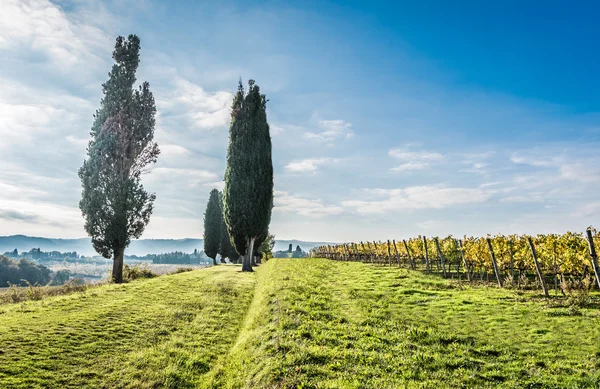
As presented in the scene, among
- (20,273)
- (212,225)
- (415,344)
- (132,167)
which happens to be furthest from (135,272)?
(20,273)

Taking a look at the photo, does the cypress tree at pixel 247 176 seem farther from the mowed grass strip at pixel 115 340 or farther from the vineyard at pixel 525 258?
the vineyard at pixel 525 258

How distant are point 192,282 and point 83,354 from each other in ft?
49.0

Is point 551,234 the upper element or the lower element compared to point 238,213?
lower

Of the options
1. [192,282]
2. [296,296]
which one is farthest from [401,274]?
[192,282]

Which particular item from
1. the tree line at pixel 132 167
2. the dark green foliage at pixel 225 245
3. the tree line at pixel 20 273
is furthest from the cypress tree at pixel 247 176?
the tree line at pixel 20 273

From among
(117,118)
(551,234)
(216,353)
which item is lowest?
(216,353)

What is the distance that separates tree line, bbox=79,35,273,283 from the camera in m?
27.2

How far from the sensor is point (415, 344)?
1111 centimetres

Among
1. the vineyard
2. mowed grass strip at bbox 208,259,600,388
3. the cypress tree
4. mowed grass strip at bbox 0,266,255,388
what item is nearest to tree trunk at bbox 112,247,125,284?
mowed grass strip at bbox 0,266,255,388

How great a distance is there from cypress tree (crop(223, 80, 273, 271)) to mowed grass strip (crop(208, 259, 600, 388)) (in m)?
17.2

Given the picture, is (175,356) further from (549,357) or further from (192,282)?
(192,282)

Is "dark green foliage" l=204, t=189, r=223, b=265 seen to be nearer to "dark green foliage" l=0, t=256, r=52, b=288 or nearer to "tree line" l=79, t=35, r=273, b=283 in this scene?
"tree line" l=79, t=35, r=273, b=283

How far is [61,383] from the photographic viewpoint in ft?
30.5

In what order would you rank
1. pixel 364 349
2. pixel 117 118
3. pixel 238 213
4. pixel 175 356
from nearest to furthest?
1. pixel 364 349
2. pixel 175 356
3. pixel 117 118
4. pixel 238 213
